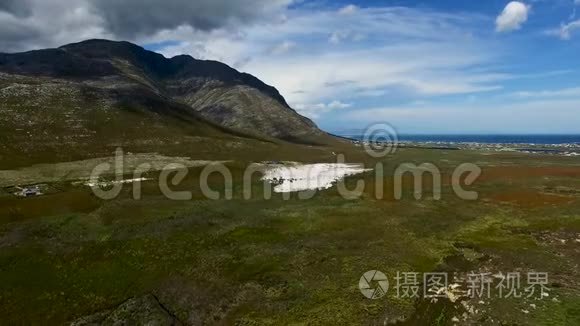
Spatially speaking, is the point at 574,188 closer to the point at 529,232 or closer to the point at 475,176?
the point at 475,176

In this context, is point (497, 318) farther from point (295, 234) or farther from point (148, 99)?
point (148, 99)

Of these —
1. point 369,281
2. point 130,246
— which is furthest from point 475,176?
point 130,246

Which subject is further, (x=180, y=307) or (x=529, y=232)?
(x=529, y=232)

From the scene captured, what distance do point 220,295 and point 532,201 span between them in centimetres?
5845

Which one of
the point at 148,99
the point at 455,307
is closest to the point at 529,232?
the point at 455,307

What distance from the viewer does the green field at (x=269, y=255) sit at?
31.4m

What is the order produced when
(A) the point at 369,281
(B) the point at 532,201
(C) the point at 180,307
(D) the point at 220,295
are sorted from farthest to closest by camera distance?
(B) the point at 532,201, (A) the point at 369,281, (D) the point at 220,295, (C) the point at 180,307

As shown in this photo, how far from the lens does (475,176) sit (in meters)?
103

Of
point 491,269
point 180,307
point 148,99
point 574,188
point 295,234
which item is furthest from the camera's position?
point 148,99

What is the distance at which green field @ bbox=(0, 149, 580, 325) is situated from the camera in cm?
3141

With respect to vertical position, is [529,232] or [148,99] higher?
[148,99]

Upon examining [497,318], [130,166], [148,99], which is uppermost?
[148,99]

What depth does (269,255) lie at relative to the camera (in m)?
43.5

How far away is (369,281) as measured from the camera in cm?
3681
